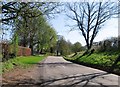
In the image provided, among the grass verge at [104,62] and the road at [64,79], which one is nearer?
the road at [64,79]

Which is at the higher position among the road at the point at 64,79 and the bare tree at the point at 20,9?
the bare tree at the point at 20,9

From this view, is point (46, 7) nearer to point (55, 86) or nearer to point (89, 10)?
point (55, 86)

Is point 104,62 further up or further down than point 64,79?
further up

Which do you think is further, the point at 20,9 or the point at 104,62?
the point at 104,62

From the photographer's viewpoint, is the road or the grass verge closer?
the road

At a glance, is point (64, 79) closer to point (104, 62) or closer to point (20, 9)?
point (20, 9)

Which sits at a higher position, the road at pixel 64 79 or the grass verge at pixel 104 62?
the grass verge at pixel 104 62

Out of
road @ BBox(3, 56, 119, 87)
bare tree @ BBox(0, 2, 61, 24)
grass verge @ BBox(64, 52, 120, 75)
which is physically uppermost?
bare tree @ BBox(0, 2, 61, 24)

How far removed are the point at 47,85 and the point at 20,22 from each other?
1040 centimetres

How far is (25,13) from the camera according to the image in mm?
20438

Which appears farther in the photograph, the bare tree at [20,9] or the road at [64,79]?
the bare tree at [20,9]

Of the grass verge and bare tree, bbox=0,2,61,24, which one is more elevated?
bare tree, bbox=0,2,61,24

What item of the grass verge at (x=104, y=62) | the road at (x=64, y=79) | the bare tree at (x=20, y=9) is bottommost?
the road at (x=64, y=79)

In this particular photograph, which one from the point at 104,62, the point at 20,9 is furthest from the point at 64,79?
the point at 104,62
